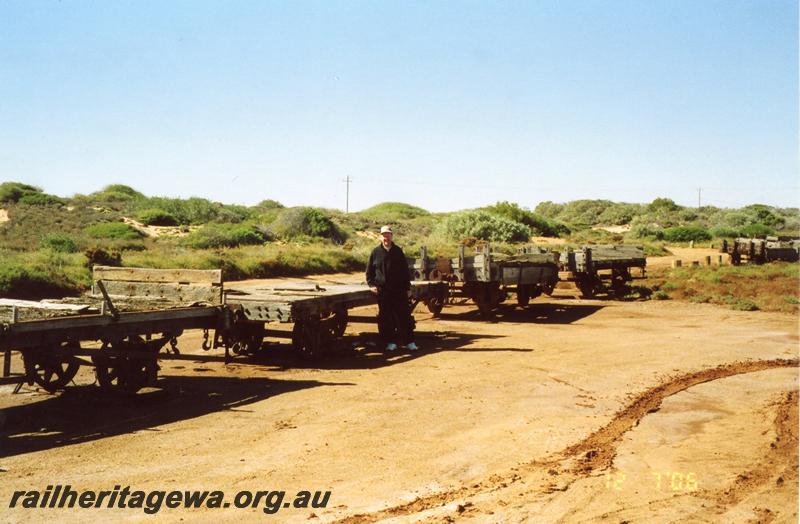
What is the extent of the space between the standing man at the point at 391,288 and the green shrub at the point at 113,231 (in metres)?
22.1

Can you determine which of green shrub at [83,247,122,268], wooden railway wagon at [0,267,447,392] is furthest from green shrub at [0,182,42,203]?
wooden railway wagon at [0,267,447,392]

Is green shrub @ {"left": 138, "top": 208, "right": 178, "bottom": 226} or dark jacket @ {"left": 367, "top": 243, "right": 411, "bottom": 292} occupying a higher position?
green shrub @ {"left": 138, "top": 208, "right": 178, "bottom": 226}

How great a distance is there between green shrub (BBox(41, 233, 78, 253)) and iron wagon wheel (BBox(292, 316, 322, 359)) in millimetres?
17078

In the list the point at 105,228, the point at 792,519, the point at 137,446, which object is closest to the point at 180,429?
the point at 137,446

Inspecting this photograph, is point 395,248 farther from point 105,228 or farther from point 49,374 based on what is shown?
point 105,228

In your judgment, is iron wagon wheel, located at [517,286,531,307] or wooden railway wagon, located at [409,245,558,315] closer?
wooden railway wagon, located at [409,245,558,315]

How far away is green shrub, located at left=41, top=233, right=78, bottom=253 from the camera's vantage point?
→ 2380 centimetres

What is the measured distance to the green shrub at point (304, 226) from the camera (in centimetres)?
3662

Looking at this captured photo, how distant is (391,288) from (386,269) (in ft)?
1.04

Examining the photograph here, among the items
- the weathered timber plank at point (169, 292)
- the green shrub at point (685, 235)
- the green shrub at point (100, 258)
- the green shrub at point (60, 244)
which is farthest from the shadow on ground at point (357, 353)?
the green shrub at point (685, 235)

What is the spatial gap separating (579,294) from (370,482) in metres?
15.8

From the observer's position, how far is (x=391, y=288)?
1062cm
